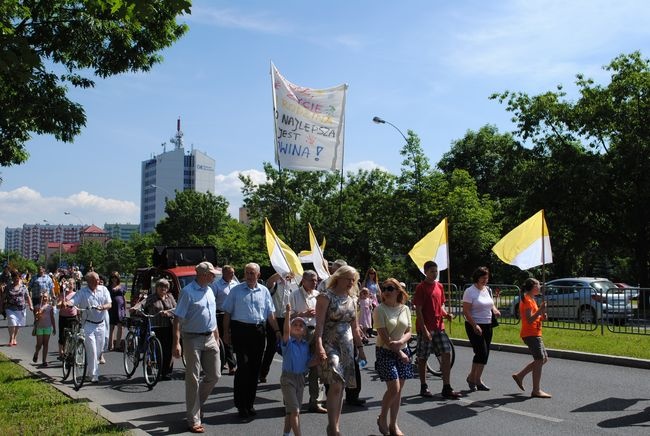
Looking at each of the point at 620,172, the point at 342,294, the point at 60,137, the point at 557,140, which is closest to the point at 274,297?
the point at 342,294

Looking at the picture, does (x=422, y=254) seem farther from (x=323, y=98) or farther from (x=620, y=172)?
(x=620, y=172)

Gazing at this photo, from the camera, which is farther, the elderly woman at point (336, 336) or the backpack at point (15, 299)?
the backpack at point (15, 299)

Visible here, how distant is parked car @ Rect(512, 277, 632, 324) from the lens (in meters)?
16.3

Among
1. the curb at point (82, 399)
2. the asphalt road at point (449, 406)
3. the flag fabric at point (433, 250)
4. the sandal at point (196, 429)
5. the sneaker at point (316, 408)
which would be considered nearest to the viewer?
the curb at point (82, 399)

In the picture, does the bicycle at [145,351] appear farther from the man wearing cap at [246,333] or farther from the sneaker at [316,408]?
the sneaker at [316,408]

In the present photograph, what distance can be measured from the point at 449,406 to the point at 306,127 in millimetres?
6596

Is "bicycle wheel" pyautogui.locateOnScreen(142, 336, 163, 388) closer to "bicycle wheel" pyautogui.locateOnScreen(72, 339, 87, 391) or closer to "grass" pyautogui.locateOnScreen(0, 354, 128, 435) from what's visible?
"bicycle wheel" pyautogui.locateOnScreen(72, 339, 87, 391)

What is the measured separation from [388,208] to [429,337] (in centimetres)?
2978

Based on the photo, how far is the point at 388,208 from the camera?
1523 inches

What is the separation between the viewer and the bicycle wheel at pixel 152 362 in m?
10.2

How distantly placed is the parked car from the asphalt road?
16.3 feet

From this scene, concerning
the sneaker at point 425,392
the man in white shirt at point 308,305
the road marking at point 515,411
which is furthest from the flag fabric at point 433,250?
the road marking at point 515,411

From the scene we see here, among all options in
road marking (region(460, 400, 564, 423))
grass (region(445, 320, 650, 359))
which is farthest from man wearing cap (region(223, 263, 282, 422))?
grass (region(445, 320, 650, 359))

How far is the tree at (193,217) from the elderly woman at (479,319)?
183 ft
